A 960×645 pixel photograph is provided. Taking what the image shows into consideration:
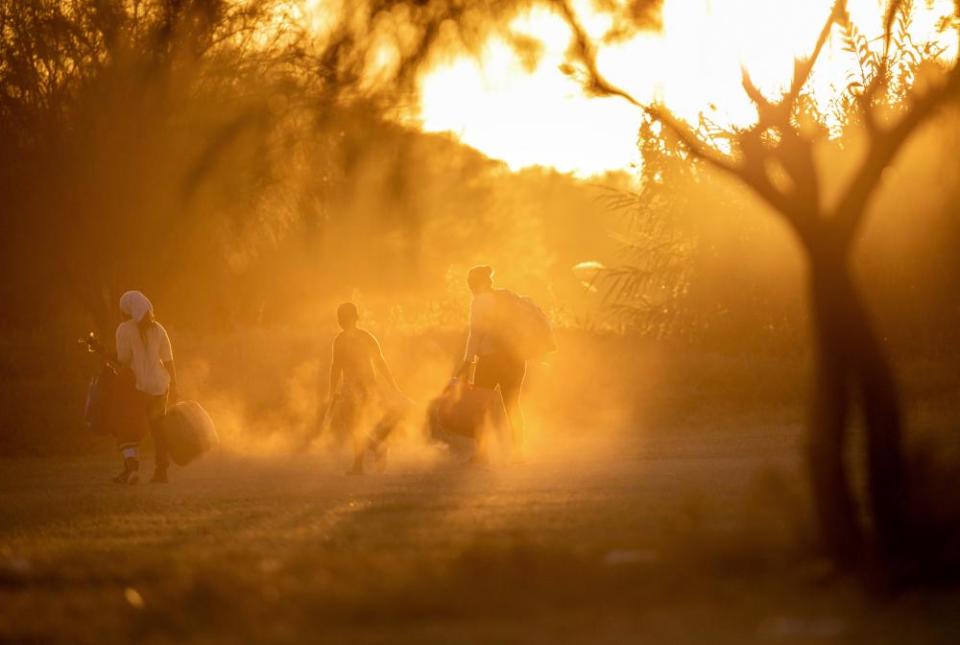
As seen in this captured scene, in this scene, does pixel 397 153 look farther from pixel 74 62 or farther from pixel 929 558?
pixel 74 62

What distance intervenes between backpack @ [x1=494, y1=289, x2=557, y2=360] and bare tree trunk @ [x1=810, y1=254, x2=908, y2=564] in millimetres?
9959

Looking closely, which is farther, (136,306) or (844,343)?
(136,306)

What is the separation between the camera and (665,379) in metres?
29.2

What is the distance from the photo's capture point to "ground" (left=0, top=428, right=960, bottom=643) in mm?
8156

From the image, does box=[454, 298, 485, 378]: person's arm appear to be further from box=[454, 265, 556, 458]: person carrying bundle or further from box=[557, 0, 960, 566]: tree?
box=[557, 0, 960, 566]: tree

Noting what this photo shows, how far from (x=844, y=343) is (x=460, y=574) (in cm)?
219

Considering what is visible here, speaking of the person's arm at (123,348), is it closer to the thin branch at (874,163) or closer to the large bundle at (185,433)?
the large bundle at (185,433)

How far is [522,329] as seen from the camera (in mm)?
19547

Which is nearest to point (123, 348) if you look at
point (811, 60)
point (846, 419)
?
point (811, 60)

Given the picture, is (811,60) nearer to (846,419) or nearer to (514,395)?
(846,419)

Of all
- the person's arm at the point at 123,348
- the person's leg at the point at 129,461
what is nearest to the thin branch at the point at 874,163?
the person's arm at the point at 123,348

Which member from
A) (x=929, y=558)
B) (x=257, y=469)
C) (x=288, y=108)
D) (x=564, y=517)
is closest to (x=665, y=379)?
(x=257, y=469)

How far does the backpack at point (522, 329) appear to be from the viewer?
1952 centimetres

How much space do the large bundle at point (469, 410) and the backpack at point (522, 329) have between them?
54 centimetres
